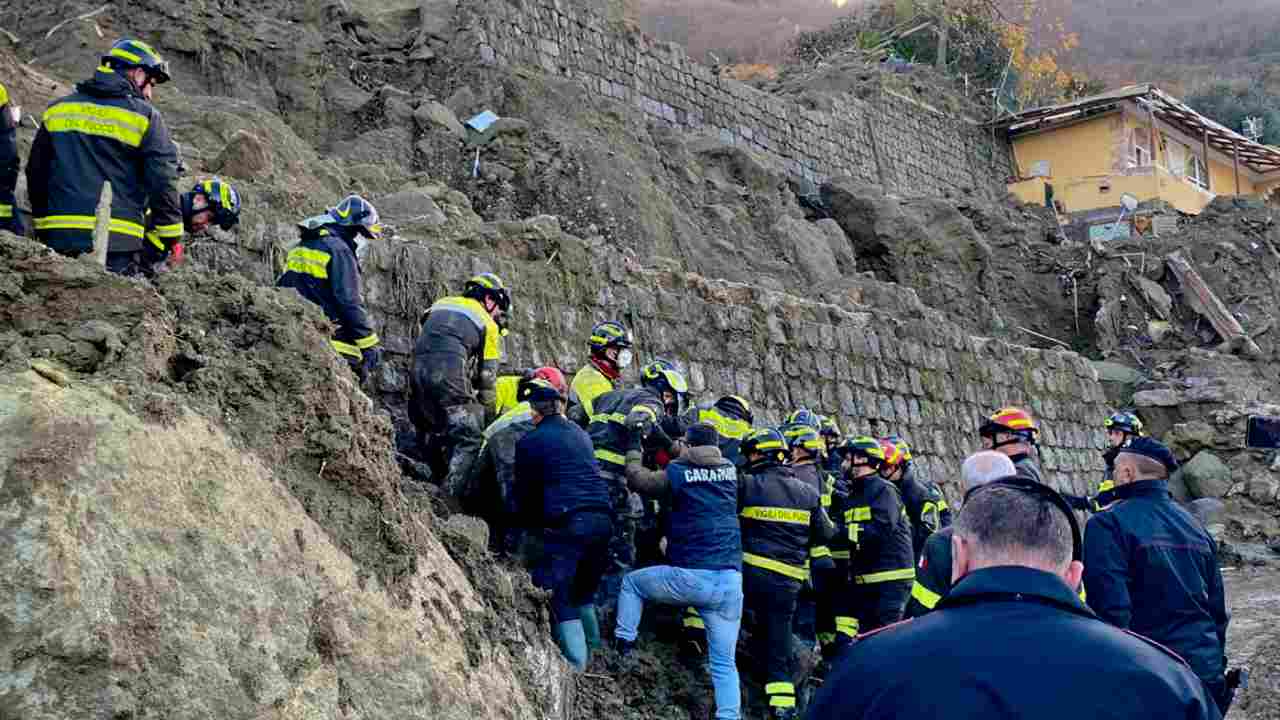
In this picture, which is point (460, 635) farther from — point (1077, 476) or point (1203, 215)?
point (1203, 215)

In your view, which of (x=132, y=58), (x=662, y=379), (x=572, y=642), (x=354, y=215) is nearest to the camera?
(x=132, y=58)

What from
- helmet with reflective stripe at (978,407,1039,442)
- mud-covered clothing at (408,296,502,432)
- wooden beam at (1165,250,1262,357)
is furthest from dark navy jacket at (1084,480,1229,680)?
wooden beam at (1165,250,1262,357)

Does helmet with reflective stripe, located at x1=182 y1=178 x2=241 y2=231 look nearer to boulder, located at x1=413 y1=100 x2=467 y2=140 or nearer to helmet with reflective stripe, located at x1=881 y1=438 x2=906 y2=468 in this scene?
helmet with reflective stripe, located at x1=881 y1=438 x2=906 y2=468

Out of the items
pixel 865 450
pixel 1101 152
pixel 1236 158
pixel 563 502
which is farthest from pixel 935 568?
pixel 1236 158

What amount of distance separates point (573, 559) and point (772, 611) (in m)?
1.58

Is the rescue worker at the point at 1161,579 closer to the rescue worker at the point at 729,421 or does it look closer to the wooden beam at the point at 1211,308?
the rescue worker at the point at 729,421

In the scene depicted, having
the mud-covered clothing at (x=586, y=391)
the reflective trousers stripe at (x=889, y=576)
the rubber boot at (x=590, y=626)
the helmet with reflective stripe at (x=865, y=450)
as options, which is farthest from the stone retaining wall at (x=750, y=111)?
the rubber boot at (x=590, y=626)

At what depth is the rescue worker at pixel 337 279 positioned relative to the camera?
750 cm

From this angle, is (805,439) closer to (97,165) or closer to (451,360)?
(451,360)

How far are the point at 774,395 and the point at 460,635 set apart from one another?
9.04 m

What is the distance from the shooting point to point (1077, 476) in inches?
746

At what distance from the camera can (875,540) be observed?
8.58 m

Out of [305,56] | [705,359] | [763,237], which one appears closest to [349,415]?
[705,359]

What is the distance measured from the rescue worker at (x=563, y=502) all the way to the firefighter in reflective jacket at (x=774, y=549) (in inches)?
45.7
